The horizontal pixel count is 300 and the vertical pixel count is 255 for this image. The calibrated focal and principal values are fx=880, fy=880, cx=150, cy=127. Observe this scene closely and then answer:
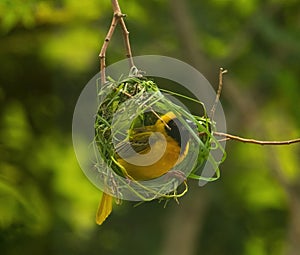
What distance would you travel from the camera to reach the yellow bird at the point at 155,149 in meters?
1.82

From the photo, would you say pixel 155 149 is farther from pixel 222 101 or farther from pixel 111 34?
pixel 222 101

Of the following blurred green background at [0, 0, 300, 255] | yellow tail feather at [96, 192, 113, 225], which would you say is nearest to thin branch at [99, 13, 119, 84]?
yellow tail feather at [96, 192, 113, 225]

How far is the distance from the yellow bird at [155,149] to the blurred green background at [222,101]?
185 cm

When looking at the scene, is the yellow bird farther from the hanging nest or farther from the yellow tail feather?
the yellow tail feather

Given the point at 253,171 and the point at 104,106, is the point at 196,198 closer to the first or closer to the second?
the point at 253,171

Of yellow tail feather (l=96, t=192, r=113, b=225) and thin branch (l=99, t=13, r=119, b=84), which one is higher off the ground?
thin branch (l=99, t=13, r=119, b=84)

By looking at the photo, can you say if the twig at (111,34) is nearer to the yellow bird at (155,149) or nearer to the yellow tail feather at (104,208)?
the yellow bird at (155,149)

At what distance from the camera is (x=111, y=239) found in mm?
4387

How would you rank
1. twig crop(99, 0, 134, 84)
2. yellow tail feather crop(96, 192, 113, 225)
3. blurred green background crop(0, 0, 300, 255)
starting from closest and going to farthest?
twig crop(99, 0, 134, 84) < yellow tail feather crop(96, 192, 113, 225) < blurred green background crop(0, 0, 300, 255)

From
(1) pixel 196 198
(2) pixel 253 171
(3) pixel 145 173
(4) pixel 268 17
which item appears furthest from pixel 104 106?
(2) pixel 253 171

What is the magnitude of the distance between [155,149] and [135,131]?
0.06 metres

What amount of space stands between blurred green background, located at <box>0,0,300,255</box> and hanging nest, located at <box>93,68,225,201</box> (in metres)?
1.81

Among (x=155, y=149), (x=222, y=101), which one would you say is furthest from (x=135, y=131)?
(x=222, y=101)

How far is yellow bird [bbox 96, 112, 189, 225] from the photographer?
1816 mm
